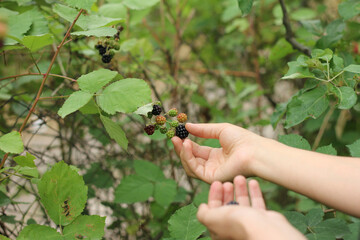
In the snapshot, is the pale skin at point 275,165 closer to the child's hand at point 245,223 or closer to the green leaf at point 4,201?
the child's hand at point 245,223

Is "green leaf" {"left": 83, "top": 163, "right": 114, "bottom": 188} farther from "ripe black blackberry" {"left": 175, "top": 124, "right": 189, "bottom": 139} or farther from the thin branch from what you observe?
the thin branch

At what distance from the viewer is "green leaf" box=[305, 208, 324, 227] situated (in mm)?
1051

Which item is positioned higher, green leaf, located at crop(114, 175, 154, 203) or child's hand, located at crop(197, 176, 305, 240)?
child's hand, located at crop(197, 176, 305, 240)

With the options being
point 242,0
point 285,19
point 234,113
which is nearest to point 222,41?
point 234,113

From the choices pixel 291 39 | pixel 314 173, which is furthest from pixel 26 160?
pixel 291 39

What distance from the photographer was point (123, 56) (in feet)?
6.28

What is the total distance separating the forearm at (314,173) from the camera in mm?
909

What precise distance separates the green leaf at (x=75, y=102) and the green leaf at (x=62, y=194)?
0.54ft

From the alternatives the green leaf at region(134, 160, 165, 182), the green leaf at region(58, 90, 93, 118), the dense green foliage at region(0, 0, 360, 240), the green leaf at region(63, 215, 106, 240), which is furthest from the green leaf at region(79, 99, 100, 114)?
the green leaf at region(134, 160, 165, 182)

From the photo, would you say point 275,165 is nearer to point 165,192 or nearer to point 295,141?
point 295,141

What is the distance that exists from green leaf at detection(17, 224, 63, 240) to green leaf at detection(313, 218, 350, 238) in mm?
751

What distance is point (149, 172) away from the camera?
59.0 inches

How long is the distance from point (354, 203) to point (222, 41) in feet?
6.49

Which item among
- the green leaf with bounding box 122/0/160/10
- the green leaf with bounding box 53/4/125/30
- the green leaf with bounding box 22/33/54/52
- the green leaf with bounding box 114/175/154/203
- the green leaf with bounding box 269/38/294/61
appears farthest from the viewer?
the green leaf with bounding box 269/38/294/61
